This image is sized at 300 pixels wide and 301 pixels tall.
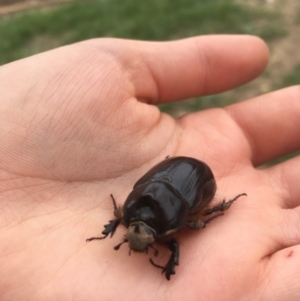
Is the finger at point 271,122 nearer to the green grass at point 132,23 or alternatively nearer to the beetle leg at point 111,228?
the beetle leg at point 111,228

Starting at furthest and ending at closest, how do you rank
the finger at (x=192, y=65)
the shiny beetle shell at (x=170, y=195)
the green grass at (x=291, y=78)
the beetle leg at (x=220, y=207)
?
the green grass at (x=291, y=78) → the finger at (x=192, y=65) → the beetle leg at (x=220, y=207) → the shiny beetle shell at (x=170, y=195)

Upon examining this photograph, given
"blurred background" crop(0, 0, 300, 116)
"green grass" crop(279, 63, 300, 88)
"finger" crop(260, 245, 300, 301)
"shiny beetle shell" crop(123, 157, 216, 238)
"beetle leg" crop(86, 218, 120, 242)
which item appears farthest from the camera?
"blurred background" crop(0, 0, 300, 116)

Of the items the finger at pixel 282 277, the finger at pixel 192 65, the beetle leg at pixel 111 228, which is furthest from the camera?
the finger at pixel 192 65

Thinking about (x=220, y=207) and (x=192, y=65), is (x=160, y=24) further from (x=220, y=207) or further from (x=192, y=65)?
(x=220, y=207)

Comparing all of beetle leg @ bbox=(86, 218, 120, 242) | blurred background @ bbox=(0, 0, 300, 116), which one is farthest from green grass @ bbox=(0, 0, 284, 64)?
beetle leg @ bbox=(86, 218, 120, 242)

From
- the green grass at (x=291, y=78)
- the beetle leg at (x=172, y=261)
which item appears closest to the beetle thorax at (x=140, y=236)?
the beetle leg at (x=172, y=261)

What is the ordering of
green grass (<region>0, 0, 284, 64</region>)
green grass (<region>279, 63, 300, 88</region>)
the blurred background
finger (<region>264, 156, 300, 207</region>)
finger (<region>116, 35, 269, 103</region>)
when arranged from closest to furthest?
finger (<region>264, 156, 300, 207</region>) → finger (<region>116, 35, 269, 103</region>) → green grass (<region>279, 63, 300, 88</region>) → the blurred background → green grass (<region>0, 0, 284, 64</region>)

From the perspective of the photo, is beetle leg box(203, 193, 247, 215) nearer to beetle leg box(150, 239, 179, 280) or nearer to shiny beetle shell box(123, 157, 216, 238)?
shiny beetle shell box(123, 157, 216, 238)
